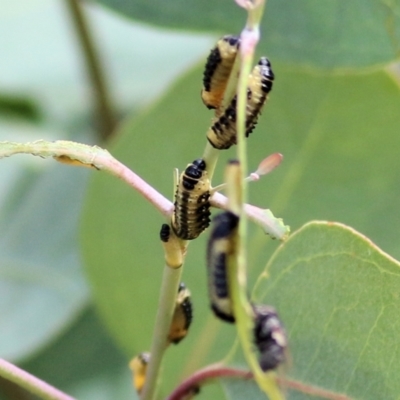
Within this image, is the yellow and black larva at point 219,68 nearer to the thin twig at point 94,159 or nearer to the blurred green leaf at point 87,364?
the thin twig at point 94,159

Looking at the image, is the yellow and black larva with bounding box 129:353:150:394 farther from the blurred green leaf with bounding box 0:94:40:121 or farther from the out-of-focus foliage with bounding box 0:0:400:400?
the blurred green leaf with bounding box 0:94:40:121

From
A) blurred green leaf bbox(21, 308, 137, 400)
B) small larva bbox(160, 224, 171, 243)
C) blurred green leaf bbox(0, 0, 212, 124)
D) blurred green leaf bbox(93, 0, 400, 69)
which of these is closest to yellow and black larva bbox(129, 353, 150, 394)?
small larva bbox(160, 224, 171, 243)

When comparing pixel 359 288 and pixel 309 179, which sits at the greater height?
pixel 359 288

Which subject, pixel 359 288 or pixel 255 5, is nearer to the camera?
pixel 255 5

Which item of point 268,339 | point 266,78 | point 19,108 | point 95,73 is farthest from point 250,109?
point 19,108

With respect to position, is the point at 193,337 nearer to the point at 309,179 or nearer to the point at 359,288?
the point at 309,179

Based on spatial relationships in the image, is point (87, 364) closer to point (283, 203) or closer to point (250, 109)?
point (283, 203)

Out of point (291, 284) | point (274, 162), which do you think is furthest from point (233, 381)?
point (274, 162)

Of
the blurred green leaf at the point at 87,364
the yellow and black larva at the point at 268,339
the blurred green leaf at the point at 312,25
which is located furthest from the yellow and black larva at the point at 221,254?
the blurred green leaf at the point at 87,364
